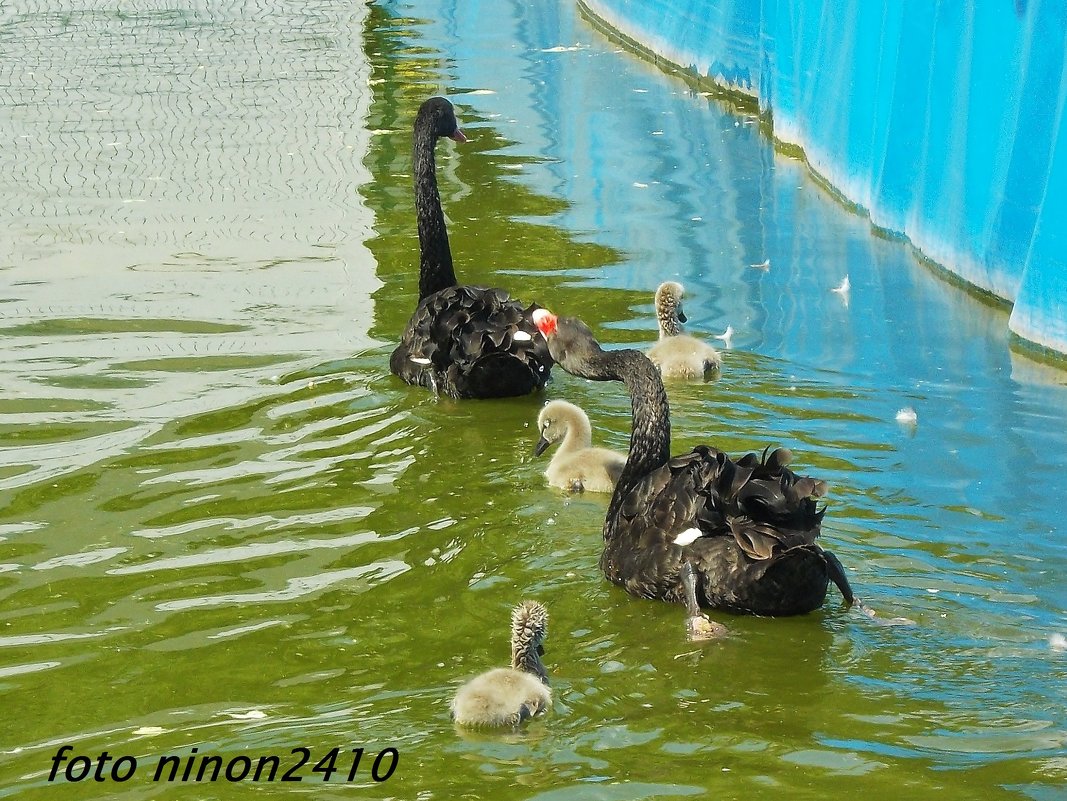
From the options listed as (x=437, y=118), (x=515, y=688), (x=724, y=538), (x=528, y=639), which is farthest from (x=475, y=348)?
(x=515, y=688)

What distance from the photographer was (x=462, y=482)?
7113 mm

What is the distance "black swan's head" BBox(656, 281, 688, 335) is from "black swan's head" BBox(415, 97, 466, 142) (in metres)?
2.07

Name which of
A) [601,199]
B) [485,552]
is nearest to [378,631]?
[485,552]

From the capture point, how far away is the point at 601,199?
1232cm

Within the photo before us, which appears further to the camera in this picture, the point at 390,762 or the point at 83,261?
the point at 83,261

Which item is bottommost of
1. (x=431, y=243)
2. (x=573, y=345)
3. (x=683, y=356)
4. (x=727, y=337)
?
(x=727, y=337)

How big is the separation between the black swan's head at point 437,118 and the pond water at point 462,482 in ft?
3.01

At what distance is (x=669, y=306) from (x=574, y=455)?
6.04 feet

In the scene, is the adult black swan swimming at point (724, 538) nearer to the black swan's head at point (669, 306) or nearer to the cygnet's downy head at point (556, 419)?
the cygnet's downy head at point (556, 419)

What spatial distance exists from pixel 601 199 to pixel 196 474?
231 inches

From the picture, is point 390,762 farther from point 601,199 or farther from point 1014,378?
point 601,199

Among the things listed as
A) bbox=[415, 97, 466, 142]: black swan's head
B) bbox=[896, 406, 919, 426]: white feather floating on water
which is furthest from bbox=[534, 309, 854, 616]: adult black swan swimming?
bbox=[415, 97, 466, 142]: black swan's head

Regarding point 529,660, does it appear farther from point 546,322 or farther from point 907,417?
point 907,417

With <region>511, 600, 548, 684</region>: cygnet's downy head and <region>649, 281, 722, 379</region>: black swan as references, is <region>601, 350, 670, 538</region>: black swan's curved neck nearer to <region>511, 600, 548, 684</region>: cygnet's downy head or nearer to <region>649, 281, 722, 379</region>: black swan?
<region>511, 600, 548, 684</region>: cygnet's downy head
